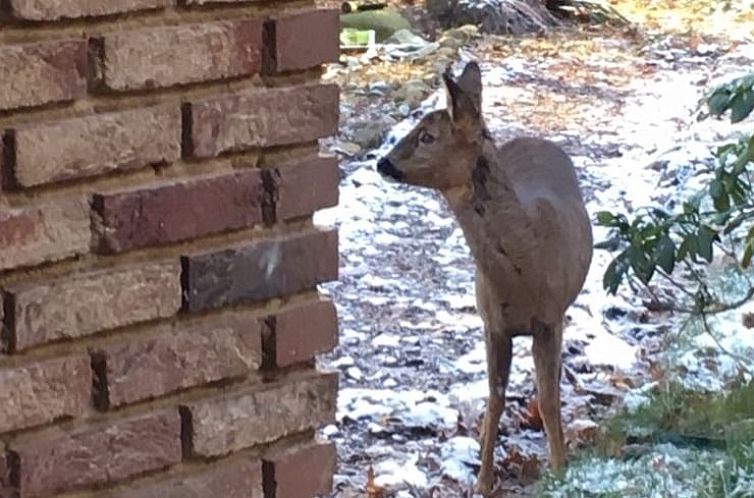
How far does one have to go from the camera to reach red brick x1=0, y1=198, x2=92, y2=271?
1.88 m

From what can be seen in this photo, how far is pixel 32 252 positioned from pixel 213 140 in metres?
0.28

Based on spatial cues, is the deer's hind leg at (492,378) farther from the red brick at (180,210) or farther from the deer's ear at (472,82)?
the red brick at (180,210)

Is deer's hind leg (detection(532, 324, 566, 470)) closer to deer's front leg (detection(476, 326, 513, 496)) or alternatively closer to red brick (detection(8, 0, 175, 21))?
deer's front leg (detection(476, 326, 513, 496))

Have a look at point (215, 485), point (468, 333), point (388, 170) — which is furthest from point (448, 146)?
point (215, 485)

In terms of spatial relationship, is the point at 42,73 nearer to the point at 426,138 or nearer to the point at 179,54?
the point at 179,54

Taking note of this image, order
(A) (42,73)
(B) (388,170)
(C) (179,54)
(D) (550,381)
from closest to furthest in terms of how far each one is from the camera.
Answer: (A) (42,73), (C) (179,54), (B) (388,170), (D) (550,381)

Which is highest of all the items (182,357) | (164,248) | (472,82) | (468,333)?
(164,248)

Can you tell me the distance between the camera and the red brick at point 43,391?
191 centimetres

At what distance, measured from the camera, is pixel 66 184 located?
6.33ft

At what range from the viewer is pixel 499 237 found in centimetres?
486

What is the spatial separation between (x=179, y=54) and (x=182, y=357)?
0.38m

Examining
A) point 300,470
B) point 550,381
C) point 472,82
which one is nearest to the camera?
point 300,470

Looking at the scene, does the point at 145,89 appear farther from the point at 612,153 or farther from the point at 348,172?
the point at 612,153


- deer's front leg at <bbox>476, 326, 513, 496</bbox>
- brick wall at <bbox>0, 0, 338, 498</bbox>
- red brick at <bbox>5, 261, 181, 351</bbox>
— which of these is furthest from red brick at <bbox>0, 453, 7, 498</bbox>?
deer's front leg at <bbox>476, 326, 513, 496</bbox>
